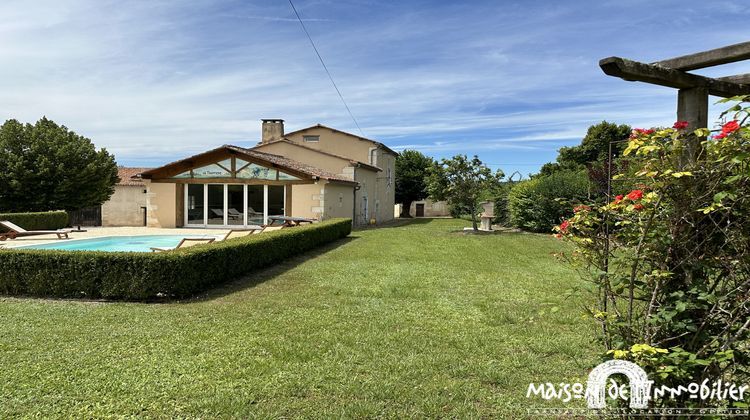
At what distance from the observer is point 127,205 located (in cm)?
2883

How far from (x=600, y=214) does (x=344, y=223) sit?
1570cm

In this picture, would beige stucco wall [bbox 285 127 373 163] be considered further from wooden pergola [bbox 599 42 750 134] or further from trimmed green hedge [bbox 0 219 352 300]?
wooden pergola [bbox 599 42 750 134]

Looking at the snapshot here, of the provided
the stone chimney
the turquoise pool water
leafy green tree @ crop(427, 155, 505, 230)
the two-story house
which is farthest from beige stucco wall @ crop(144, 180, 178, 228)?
leafy green tree @ crop(427, 155, 505, 230)

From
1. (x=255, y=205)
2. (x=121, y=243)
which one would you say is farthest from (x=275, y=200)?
(x=121, y=243)

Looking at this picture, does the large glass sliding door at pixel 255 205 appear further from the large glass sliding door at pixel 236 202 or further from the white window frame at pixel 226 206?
the white window frame at pixel 226 206

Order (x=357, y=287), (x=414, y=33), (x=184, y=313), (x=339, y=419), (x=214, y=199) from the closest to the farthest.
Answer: (x=339, y=419) < (x=184, y=313) < (x=357, y=287) < (x=414, y=33) < (x=214, y=199)

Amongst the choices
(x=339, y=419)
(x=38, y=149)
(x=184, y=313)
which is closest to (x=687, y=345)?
(x=339, y=419)

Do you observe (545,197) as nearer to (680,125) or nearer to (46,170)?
(680,125)

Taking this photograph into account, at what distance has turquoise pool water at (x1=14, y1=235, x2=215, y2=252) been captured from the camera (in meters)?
15.4

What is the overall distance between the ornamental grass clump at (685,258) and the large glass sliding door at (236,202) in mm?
19679

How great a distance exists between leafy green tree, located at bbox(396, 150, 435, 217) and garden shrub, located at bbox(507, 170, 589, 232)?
1832cm

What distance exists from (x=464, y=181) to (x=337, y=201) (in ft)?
20.8

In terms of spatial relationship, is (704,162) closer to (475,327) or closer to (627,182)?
(627,182)

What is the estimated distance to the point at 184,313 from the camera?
20.3 ft
